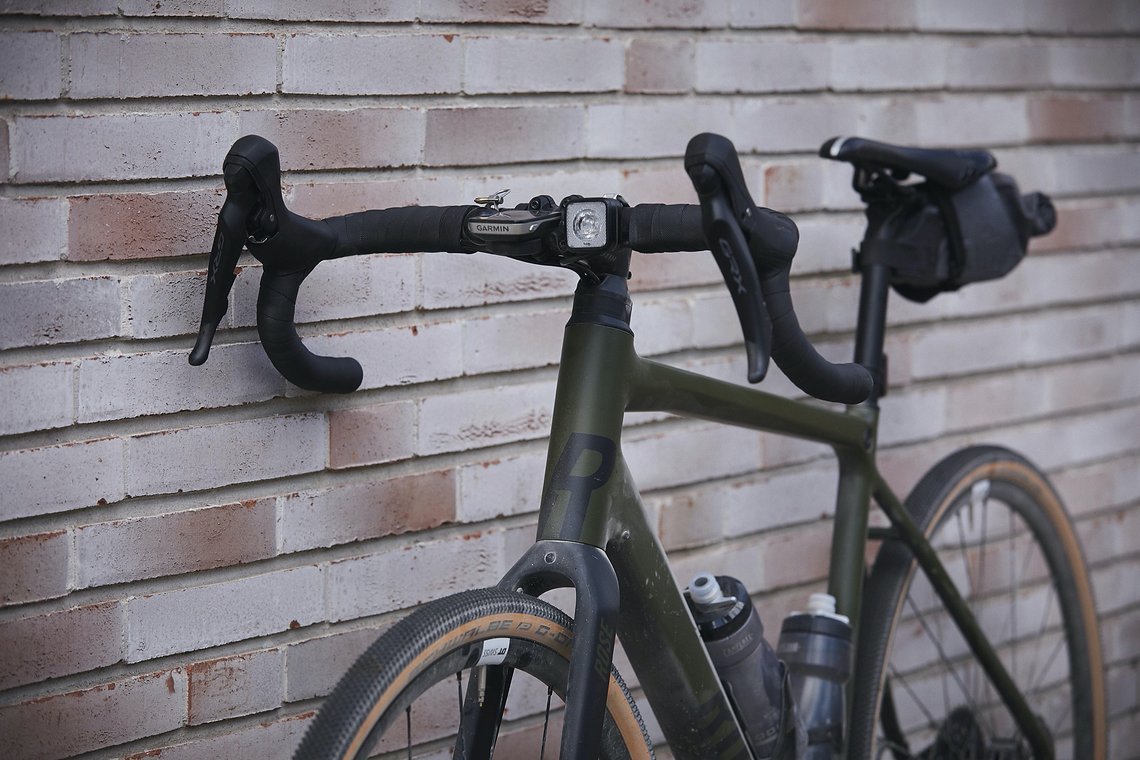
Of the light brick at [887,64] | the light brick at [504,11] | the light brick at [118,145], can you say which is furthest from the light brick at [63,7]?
the light brick at [887,64]

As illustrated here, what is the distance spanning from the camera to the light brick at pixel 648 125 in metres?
1.69

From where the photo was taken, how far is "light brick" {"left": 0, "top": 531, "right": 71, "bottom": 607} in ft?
4.34

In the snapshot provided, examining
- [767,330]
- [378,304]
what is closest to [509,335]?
[378,304]

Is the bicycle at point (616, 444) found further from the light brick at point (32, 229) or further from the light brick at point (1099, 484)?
the light brick at point (1099, 484)

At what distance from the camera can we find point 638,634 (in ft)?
4.27

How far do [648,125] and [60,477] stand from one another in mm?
912

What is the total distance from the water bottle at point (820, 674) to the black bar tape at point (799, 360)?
1.41ft

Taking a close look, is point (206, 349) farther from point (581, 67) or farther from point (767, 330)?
point (581, 67)

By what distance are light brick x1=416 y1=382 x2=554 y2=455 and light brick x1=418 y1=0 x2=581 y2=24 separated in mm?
487

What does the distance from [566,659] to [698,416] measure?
331mm

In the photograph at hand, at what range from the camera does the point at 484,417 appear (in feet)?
5.37

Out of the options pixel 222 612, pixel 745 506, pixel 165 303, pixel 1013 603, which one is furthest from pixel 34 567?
pixel 1013 603

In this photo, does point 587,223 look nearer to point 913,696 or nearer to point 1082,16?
point 913,696

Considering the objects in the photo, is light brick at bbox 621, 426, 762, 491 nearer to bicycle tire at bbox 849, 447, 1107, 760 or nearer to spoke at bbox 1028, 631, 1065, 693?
bicycle tire at bbox 849, 447, 1107, 760
